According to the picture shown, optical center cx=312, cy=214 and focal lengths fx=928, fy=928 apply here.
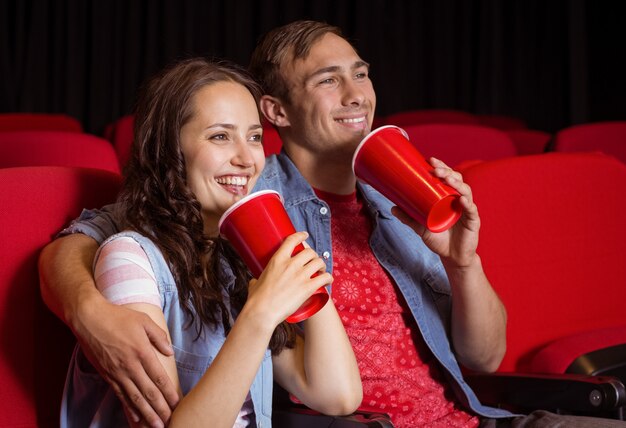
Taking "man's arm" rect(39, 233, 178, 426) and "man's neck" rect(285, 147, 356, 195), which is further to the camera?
"man's neck" rect(285, 147, 356, 195)

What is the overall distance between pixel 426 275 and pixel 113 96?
4335 mm

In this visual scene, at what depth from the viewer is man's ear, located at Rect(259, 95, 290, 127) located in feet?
6.67

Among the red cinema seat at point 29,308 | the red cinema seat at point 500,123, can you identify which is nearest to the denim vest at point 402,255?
the red cinema seat at point 29,308

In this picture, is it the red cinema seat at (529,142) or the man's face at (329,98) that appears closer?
the man's face at (329,98)

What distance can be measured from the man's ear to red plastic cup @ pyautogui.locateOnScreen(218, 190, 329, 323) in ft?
2.41

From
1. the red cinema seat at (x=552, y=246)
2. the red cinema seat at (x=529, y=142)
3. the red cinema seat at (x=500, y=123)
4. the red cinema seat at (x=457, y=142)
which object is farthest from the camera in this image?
the red cinema seat at (x=500, y=123)

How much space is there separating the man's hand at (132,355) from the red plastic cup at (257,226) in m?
0.16

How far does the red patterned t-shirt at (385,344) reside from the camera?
5.89ft

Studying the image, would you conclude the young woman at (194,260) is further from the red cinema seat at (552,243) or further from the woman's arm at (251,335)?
the red cinema seat at (552,243)

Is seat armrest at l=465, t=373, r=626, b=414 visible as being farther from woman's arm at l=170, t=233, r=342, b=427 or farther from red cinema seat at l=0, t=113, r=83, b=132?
red cinema seat at l=0, t=113, r=83, b=132

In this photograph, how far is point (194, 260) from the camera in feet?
4.96

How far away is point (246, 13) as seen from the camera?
240 inches

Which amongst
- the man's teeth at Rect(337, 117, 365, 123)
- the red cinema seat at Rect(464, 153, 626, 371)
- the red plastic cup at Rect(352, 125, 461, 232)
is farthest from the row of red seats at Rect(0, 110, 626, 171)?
the red plastic cup at Rect(352, 125, 461, 232)

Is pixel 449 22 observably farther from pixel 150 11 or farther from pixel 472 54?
pixel 150 11
